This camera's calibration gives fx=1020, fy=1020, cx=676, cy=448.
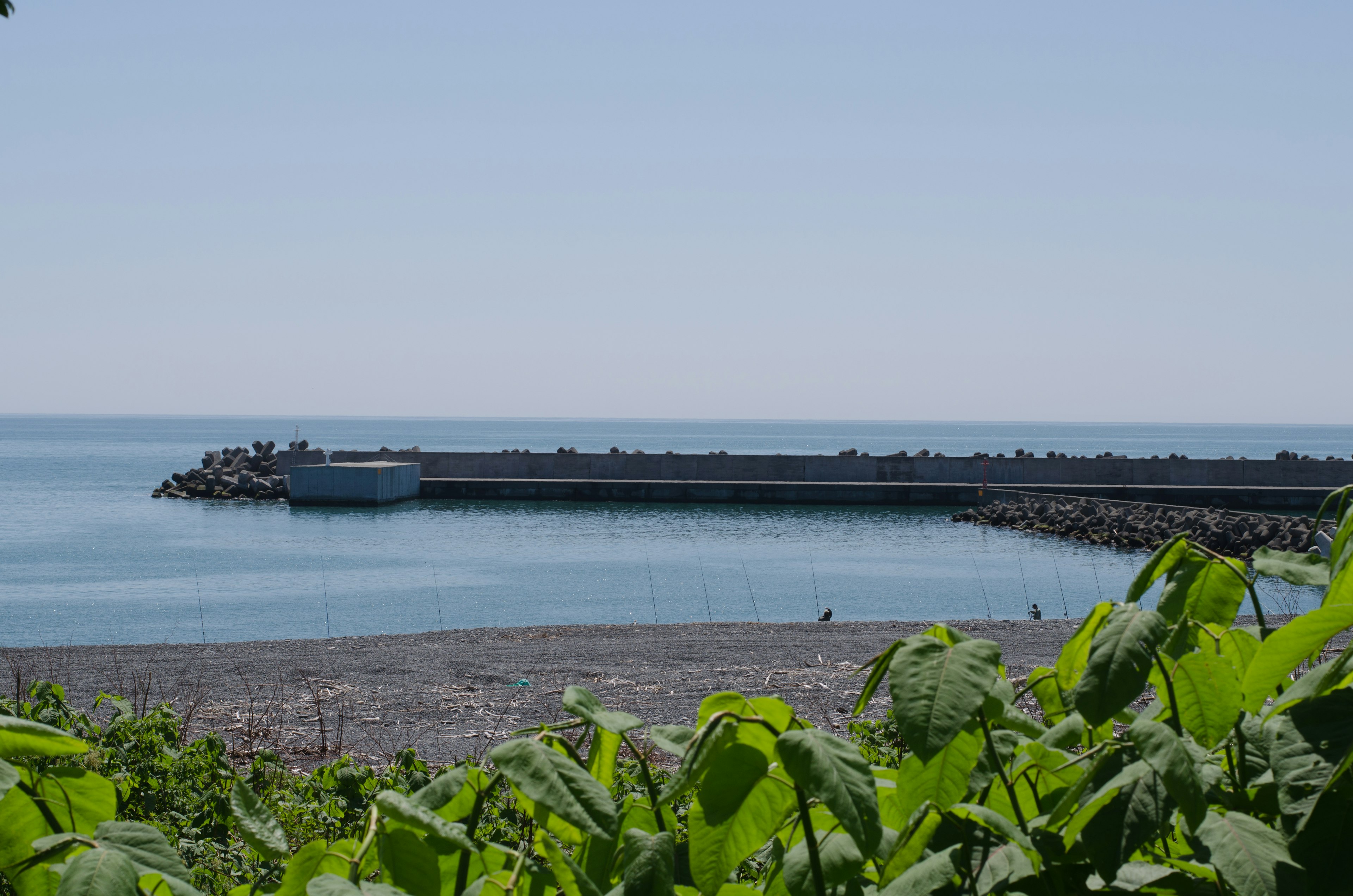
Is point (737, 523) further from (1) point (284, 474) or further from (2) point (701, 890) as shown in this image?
(2) point (701, 890)

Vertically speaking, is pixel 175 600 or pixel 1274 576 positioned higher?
pixel 1274 576

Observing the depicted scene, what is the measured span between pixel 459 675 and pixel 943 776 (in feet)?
31.2

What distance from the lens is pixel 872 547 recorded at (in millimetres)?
31953

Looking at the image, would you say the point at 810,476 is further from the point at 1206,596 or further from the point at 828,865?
the point at 828,865


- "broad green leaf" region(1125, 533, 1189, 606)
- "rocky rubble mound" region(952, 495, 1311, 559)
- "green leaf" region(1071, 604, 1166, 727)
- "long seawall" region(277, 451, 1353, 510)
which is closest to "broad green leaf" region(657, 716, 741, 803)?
"green leaf" region(1071, 604, 1166, 727)

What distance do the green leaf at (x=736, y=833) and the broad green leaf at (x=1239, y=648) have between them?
0.57 meters

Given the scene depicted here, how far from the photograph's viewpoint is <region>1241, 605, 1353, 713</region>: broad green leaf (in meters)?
0.88

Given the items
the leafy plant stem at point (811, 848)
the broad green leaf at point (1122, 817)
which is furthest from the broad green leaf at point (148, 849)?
the broad green leaf at point (1122, 817)

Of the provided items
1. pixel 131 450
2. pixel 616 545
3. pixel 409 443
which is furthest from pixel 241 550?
pixel 409 443

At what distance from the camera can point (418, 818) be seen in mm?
792

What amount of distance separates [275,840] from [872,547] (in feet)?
104

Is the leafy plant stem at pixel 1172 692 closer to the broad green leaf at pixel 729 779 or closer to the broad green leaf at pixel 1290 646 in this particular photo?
the broad green leaf at pixel 1290 646

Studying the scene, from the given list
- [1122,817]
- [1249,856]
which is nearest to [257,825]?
[1122,817]

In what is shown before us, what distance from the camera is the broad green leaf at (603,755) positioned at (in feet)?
3.46
